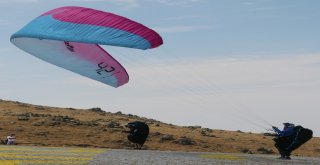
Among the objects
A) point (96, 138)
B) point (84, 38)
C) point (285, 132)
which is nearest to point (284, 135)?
point (285, 132)

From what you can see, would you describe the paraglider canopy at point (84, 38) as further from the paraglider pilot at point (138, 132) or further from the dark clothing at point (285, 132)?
the dark clothing at point (285, 132)

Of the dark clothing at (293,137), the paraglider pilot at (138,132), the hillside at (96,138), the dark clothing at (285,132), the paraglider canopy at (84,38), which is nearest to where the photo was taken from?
the paraglider canopy at (84,38)

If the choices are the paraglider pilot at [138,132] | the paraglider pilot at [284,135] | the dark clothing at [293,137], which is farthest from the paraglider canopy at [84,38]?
the dark clothing at [293,137]

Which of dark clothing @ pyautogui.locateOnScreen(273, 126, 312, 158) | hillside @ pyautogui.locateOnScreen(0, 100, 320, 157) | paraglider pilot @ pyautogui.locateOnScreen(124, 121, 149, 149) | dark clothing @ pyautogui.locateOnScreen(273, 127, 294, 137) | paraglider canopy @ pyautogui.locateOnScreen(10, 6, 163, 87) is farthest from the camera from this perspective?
hillside @ pyautogui.locateOnScreen(0, 100, 320, 157)

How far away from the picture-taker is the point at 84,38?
2098 centimetres

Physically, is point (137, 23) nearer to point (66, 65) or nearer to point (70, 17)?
point (70, 17)

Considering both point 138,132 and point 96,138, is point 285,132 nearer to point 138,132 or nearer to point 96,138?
point 138,132

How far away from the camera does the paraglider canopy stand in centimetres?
2097

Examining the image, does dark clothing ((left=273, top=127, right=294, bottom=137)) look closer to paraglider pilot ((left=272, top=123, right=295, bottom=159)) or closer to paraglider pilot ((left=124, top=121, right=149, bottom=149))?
paraglider pilot ((left=272, top=123, right=295, bottom=159))

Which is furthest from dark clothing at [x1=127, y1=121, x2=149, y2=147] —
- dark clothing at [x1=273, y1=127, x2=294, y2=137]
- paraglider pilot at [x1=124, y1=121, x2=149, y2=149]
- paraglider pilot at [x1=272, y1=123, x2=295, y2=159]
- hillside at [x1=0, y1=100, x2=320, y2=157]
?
dark clothing at [x1=273, y1=127, x2=294, y2=137]

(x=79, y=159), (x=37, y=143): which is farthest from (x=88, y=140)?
(x=79, y=159)

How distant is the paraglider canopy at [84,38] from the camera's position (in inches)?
826

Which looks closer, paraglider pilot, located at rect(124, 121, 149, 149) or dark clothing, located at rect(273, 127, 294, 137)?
dark clothing, located at rect(273, 127, 294, 137)

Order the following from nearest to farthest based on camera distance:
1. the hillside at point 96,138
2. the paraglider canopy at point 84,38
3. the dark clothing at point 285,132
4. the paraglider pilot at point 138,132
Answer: the paraglider canopy at point 84,38, the dark clothing at point 285,132, the paraglider pilot at point 138,132, the hillside at point 96,138
